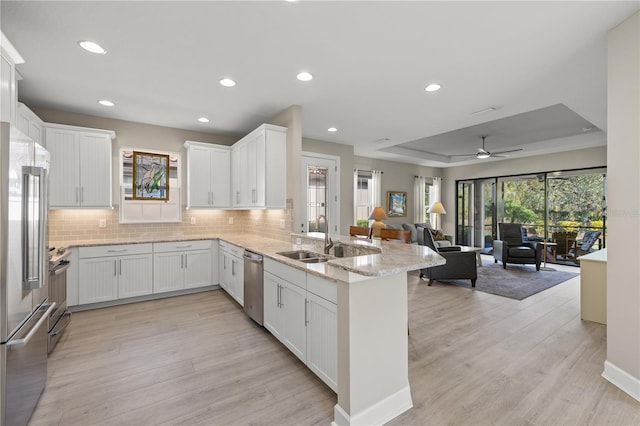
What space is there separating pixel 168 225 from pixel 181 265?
0.84 meters

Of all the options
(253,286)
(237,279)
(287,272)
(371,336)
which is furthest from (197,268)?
(371,336)

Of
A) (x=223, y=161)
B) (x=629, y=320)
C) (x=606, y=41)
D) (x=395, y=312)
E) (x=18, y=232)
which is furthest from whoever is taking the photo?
(x=223, y=161)

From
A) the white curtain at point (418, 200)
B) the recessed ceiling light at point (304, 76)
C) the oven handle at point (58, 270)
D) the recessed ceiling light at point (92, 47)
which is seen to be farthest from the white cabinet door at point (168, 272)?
the white curtain at point (418, 200)

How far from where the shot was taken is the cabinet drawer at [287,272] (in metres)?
2.36

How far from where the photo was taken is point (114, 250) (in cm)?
395

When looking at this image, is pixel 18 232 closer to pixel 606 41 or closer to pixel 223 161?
pixel 223 161

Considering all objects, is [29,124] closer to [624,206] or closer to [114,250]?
[114,250]

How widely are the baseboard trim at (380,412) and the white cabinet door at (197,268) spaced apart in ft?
11.0

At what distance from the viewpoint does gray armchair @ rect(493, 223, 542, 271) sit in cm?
618

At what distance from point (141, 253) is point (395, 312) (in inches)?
148

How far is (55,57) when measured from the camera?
2580 millimetres

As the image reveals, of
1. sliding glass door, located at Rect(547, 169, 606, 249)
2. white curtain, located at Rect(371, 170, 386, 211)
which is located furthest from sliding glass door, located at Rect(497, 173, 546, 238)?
white curtain, located at Rect(371, 170, 386, 211)

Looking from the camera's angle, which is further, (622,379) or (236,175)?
(236,175)

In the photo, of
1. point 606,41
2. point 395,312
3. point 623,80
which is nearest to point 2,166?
point 395,312
